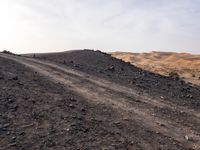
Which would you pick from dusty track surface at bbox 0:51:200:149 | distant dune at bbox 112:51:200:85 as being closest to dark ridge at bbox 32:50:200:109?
dusty track surface at bbox 0:51:200:149

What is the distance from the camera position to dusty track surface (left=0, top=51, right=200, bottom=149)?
29.8 ft

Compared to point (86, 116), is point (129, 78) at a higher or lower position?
higher

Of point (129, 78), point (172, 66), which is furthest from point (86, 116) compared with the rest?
point (172, 66)

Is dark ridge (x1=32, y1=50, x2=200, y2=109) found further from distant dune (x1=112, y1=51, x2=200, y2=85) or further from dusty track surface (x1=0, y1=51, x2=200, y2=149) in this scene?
distant dune (x1=112, y1=51, x2=200, y2=85)

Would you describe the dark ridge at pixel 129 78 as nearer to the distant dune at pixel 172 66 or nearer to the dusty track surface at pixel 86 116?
the dusty track surface at pixel 86 116

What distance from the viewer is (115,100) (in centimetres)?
1351

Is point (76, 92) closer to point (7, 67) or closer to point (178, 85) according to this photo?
point (7, 67)

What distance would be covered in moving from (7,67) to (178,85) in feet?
29.0

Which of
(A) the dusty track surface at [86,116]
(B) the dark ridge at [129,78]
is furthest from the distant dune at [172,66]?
(A) the dusty track surface at [86,116]

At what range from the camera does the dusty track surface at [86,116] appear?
9078 millimetres

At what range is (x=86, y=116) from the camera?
10.9 meters

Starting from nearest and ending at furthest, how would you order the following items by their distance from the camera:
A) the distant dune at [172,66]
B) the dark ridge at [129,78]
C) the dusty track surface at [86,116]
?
the dusty track surface at [86,116], the dark ridge at [129,78], the distant dune at [172,66]

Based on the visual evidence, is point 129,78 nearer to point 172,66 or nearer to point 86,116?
point 86,116

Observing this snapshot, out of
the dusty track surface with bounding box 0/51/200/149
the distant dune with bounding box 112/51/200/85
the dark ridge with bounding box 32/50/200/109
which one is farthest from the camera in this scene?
the distant dune with bounding box 112/51/200/85
